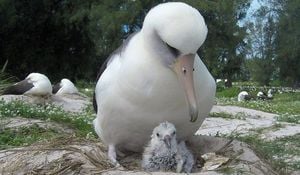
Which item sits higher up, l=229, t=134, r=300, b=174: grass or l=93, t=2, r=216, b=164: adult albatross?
l=93, t=2, r=216, b=164: adult albatross

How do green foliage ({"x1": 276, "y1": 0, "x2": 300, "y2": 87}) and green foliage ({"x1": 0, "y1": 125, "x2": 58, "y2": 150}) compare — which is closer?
green foliage ({"x1": 0, "y1": 125, "x2": 58, "y2": 150})

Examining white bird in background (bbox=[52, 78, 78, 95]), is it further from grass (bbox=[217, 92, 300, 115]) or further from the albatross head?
the albatross head

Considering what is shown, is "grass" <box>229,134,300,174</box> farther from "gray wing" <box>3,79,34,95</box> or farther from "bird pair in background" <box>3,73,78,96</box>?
"gray wing" <box>3,79,34,95</box>


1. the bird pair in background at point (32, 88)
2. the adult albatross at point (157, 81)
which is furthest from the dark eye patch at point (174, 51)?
the bird pair in background at point (32, 88)

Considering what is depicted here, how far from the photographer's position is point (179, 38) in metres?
3.43

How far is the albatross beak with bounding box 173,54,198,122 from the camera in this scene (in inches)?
140

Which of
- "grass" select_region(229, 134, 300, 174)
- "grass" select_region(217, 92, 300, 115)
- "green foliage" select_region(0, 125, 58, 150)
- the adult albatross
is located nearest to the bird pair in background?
"green foliage" select_region(0, 125, 58, 150)

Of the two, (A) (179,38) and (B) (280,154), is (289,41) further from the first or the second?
(A) (179,38)

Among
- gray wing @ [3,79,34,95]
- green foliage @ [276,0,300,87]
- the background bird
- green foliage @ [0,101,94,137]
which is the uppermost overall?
the background bird

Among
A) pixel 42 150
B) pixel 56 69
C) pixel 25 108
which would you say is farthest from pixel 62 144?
pixel 56 69

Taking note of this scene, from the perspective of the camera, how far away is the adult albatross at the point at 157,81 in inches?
138

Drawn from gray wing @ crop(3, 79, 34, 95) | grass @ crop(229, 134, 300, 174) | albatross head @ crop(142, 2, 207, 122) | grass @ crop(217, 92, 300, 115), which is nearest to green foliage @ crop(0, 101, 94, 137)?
grass @ crop(229, 134, 300, 174)

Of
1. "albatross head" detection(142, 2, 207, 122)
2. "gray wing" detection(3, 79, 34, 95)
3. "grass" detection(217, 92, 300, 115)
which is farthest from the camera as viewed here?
"grass" detection(217, 92, 300, 115)

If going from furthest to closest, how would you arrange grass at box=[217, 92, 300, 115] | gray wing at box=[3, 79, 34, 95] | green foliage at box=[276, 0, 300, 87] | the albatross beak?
green foliage at box=[276, 0, 300, 87] < grass at box=[217, 92, 300, 115] < gray wing at box=[3, 79, 34, 95] < the albatross beak
